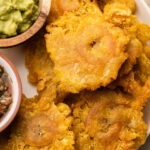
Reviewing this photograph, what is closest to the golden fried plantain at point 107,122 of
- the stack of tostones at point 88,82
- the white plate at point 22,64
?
the stack of tostones at point 88,82

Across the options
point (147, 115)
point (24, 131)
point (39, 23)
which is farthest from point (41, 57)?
point (147, 115)

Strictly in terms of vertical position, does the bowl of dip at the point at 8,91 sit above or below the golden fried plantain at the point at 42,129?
above

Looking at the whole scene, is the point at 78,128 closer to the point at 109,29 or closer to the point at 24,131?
the point at 24,131

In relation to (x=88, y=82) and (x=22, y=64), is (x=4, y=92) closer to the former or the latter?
(x=22, y=64)

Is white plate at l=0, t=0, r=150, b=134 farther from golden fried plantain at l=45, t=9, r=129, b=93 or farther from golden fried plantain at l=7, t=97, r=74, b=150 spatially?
golden fried plantain at l=45, t=9, r=129, b=93

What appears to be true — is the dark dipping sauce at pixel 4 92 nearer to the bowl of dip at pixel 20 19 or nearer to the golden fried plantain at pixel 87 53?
the bowl of dip at pixel 20 19

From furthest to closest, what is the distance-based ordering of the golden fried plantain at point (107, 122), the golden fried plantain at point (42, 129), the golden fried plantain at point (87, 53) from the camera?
the golden fried plantain at point (107, 122) < the golden fried plantain at point (42, 129) < the golden fried plantain at point (87, 53)

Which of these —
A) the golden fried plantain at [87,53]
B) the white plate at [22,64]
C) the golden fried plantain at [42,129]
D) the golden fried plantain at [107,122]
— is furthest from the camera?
the white plate at [22,64]
